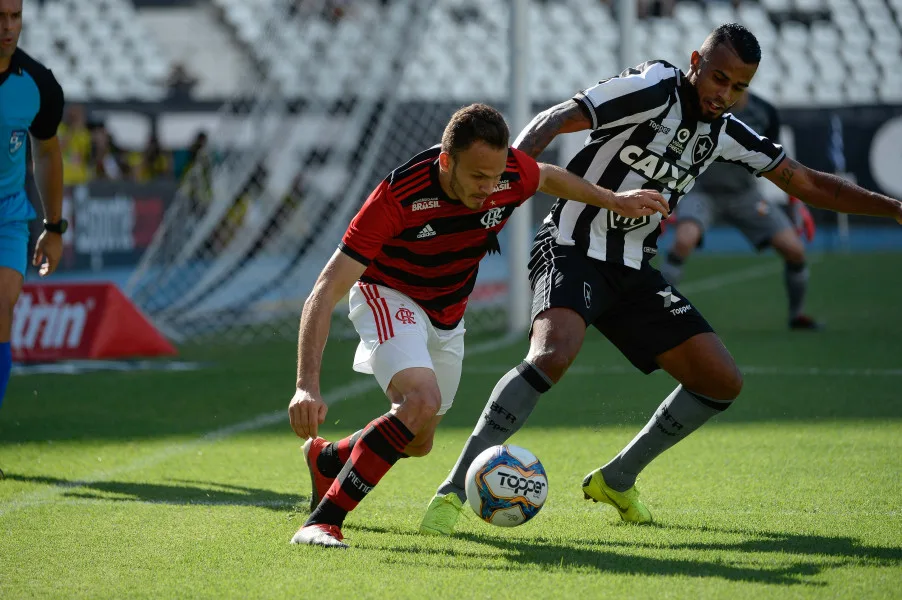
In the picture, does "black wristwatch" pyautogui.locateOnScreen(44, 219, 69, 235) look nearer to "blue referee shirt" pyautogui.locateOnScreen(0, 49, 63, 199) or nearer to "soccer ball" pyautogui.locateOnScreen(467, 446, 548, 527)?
"blue referee shirt" pyautogui.locateOnScreen(0, 49, 63, 199)

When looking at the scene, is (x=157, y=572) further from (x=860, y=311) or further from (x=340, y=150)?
(x=860, y=311)

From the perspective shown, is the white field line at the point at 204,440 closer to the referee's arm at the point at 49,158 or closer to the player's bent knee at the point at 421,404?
the referee's arm at the point at 49,158

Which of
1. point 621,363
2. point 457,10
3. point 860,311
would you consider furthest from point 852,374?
point 457,10

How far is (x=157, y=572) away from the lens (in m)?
3.84

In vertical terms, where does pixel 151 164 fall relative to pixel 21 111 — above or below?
below

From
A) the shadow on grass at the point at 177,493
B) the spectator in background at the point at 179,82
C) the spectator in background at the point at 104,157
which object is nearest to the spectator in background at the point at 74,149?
the spectator in background at the point at 104,157

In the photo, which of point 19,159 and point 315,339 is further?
point 19,159

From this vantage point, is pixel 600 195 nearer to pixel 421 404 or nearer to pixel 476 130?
pixel 476 130

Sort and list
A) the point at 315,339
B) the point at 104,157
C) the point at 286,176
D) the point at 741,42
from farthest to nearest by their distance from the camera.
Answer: the point at 104,157 → the point at 286,176 → the point at 741,42 → the point at 315,339

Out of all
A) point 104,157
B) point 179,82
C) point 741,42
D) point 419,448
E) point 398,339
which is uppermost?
point 741,42

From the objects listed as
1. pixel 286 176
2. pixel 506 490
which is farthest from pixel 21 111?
pixel 286 176

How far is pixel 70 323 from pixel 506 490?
607 centimetres

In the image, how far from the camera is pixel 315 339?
3867mm

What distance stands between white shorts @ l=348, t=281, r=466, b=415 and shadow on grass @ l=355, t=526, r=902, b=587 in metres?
0.61
